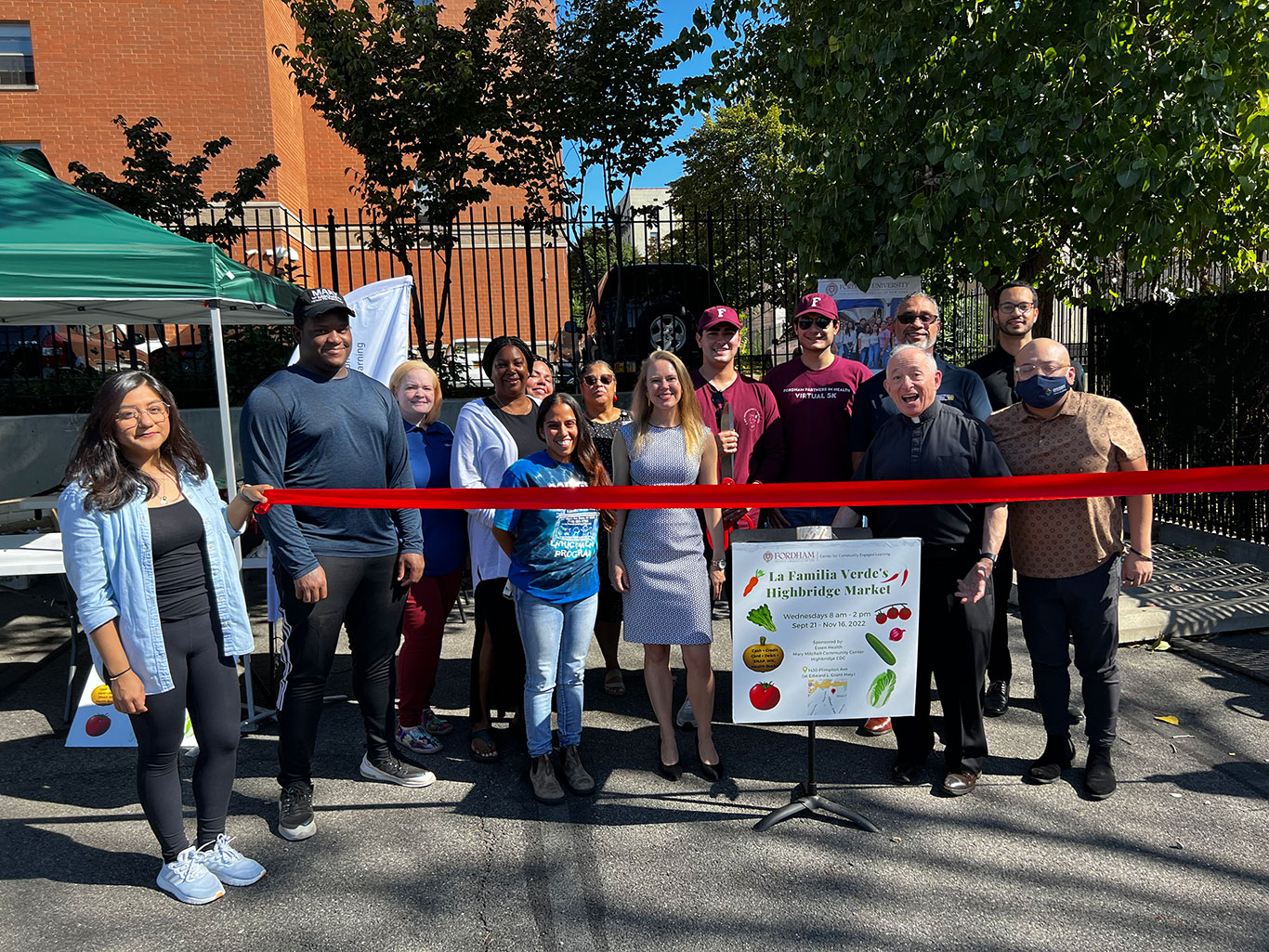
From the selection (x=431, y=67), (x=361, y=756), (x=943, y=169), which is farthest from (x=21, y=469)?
(x=943, y=169)

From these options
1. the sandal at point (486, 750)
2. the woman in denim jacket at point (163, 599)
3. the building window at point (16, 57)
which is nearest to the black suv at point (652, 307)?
the sandal at point (486, 750)

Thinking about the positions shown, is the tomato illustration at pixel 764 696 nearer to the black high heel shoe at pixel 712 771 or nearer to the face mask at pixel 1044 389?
the black high heel shoe at pixel 712 771

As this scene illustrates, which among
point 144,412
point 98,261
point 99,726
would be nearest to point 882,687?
point 144,412

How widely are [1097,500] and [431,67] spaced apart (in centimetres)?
878

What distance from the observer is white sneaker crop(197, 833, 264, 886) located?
3.41 metres

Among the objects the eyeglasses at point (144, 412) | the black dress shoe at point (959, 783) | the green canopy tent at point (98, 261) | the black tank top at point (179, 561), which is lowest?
the black dress shoe at point (959, 783)

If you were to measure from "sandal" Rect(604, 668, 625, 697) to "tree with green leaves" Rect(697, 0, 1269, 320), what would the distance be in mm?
3555

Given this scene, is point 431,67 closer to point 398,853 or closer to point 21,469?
point 21,469

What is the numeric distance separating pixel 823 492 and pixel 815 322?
1.58m

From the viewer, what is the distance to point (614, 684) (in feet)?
18.0

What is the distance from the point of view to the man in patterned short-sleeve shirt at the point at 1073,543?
159 inches

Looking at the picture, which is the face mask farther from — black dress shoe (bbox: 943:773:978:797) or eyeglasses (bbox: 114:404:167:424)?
eyeglasses (bbox: 114:404:167:424)

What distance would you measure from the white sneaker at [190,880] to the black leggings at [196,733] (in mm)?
38

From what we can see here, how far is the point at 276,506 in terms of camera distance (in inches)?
142
